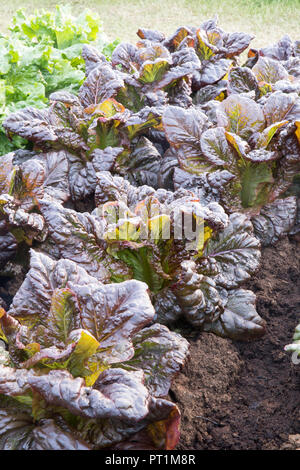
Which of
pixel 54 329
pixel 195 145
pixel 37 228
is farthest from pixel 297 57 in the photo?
pixel 54 329

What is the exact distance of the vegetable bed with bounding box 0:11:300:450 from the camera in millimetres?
1697

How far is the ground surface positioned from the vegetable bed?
3.69 m

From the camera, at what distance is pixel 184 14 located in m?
7.40

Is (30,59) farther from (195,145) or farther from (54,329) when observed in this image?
(54,329)

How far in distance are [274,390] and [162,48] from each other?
2.26m

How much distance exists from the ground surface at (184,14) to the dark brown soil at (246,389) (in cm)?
502

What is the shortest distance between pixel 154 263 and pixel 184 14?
6247 millimetres

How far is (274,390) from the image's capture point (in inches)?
82.5

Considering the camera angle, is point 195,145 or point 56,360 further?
point 195,145

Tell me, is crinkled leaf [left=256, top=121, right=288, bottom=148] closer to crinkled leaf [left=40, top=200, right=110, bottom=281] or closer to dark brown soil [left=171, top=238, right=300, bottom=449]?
dark brown soil [left=171, top=238, right=300, bottom=449]

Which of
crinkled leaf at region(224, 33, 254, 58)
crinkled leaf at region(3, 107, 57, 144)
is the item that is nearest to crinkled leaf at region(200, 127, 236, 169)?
crinkled leaf at region(3, 107, 57, 144)

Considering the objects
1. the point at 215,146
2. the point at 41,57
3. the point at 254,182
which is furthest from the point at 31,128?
the point at 254,182

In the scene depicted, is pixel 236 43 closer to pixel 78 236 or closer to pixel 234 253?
pixel 234 253

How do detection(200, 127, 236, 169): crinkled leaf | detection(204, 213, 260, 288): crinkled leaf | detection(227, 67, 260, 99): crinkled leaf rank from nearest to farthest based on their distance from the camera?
detection(204, 213, 260, 288): crinkled leaf, detection(200, 127, 236, 169): crinkled leaf, detection(227, 67, 260, 99): crinkled leaf
